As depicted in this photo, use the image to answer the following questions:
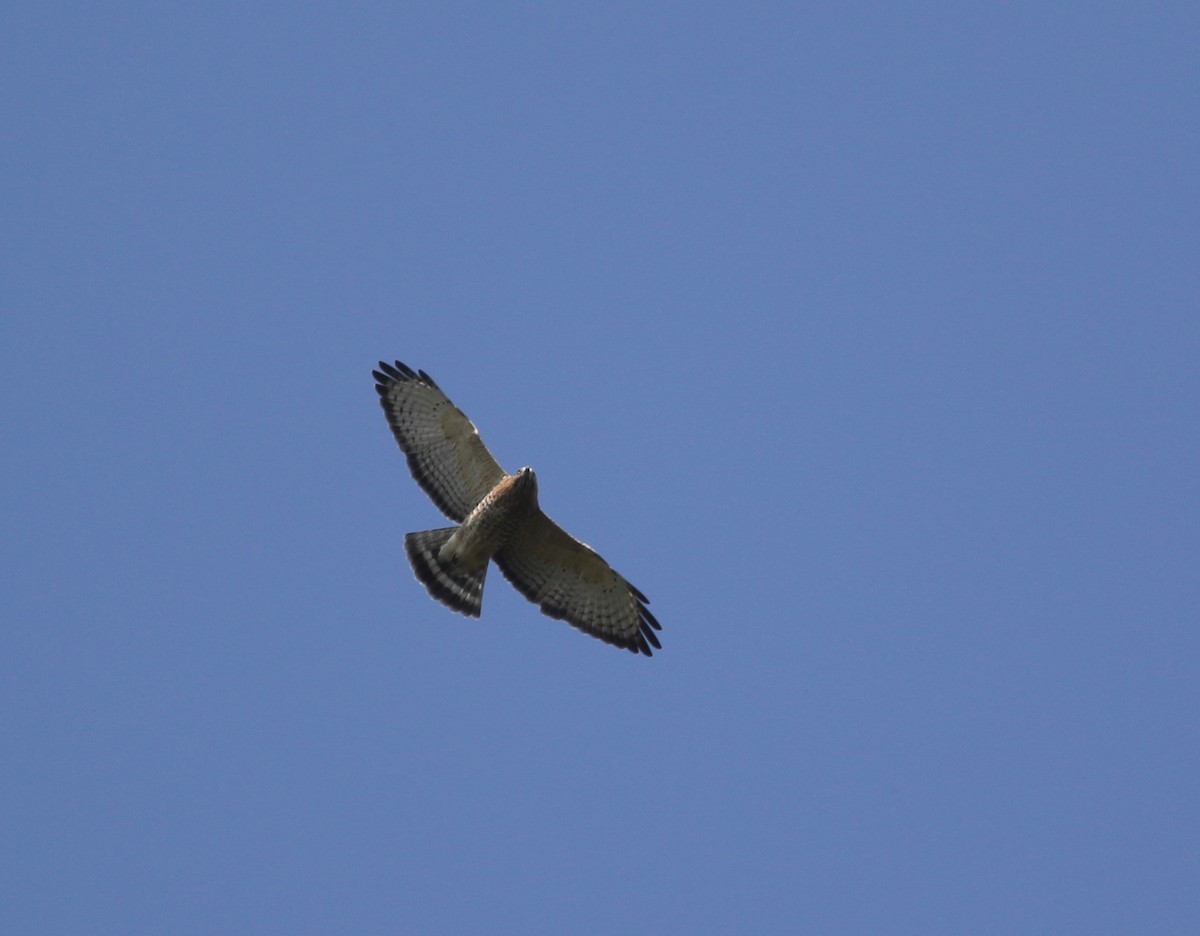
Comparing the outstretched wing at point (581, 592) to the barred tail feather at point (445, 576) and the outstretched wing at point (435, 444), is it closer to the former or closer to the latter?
the barred tail feather at point (445, 576)

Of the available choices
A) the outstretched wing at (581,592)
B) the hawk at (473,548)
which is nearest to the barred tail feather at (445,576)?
the hawk at (473,548)

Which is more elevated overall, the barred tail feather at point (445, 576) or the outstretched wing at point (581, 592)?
the outstretched wing at point (581, 592)

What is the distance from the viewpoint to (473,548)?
Answer: 39.9ft

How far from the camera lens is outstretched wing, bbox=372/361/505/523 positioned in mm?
12227

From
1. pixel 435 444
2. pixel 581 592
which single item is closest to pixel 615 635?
pixel 581 592

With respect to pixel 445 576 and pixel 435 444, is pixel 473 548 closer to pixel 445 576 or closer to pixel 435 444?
pixel 445 576

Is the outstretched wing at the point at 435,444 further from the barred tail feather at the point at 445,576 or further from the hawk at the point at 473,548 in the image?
the barred tail feather at the point at 445,576

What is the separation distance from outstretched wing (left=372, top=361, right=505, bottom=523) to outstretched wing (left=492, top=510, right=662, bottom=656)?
58 cm

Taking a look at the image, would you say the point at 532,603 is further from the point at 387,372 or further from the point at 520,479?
the point at 387,372

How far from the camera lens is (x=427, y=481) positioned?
12.4m

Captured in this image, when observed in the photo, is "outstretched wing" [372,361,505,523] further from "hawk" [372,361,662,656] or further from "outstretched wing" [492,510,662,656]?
"outstretched wing" [492,510,662,656]

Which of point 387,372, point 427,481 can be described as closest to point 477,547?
point 427,481

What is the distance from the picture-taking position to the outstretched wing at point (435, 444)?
1223 cm

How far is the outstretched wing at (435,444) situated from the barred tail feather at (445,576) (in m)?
0.35
